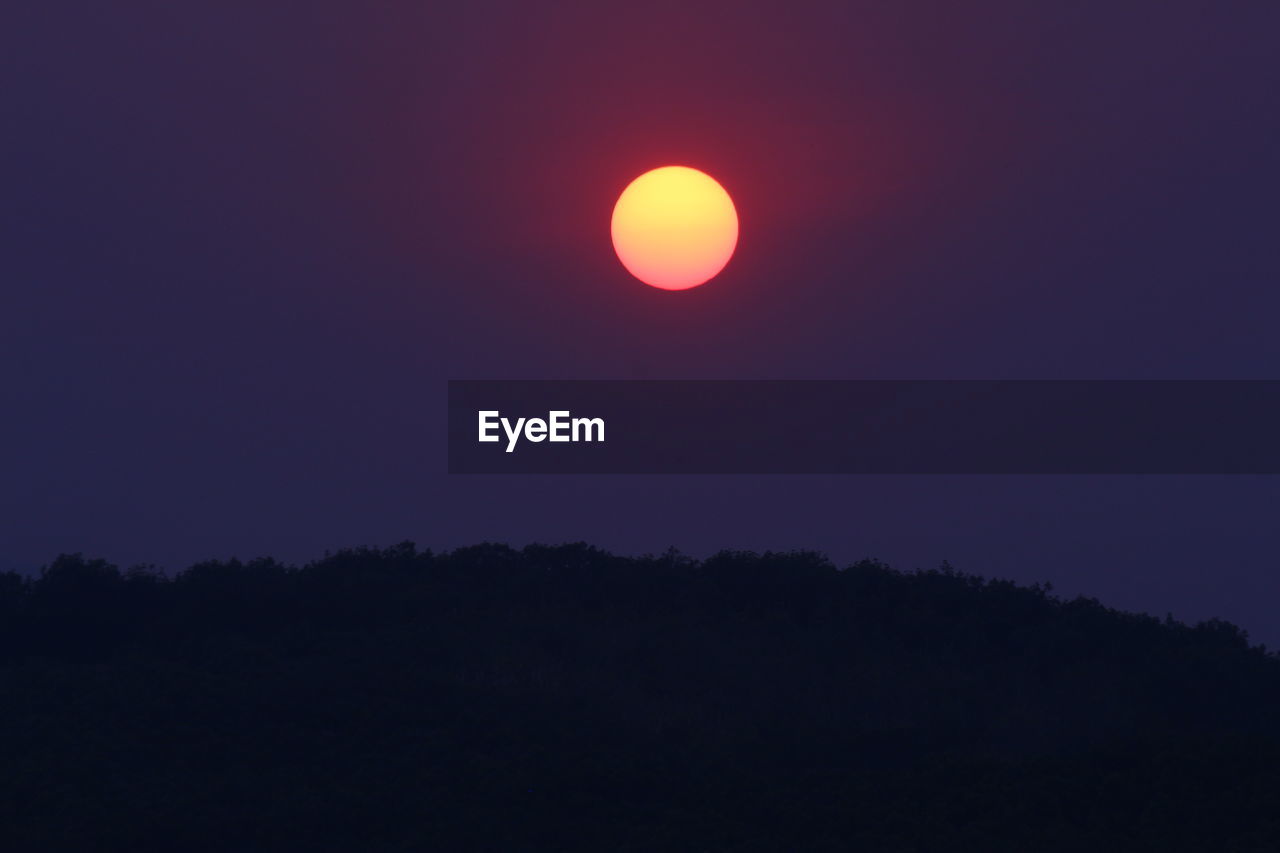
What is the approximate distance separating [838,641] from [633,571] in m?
5.98

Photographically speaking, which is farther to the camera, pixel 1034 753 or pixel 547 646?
pixel 547 646

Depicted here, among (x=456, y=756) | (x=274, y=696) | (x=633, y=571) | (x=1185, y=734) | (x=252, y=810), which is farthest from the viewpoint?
(x=633, y=571)

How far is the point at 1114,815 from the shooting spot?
18125 millimetres

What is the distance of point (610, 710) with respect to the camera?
23062 millimetres

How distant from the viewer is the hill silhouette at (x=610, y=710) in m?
18.0

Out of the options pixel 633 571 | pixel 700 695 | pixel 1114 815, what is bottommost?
pixel 1114 815

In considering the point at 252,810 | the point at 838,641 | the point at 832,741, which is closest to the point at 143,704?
the point at 252,810

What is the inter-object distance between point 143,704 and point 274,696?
2151 millimetres

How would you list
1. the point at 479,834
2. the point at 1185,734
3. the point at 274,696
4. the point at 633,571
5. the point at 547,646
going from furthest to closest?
the point at 633,571 < the point at 547,646 < the point at 274,696 < the point at 1185,734 < the point at 479,834

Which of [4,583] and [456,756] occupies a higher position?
[4,583]

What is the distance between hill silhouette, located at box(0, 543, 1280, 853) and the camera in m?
18.0

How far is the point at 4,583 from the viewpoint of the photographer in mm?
32281

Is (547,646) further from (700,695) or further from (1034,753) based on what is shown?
(1034,753)

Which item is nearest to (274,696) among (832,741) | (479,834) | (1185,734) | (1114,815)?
(479,834)
